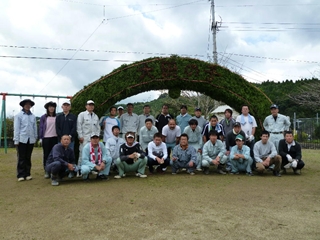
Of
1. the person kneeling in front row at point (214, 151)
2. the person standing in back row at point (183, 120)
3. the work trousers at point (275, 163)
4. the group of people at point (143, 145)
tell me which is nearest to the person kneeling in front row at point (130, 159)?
the group of people at point (143, 145)

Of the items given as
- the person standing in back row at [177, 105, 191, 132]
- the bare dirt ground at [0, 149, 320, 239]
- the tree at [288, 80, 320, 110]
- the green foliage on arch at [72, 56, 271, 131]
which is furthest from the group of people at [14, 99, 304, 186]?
the tree at [288, 80, 320, 110]

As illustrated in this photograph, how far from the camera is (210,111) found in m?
20.1

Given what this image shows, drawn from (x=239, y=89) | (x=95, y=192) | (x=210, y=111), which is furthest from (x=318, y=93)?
(x=95, y=192)

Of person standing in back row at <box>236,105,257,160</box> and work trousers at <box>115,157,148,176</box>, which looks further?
person standing in back row at <box>236,105,257,160</box>

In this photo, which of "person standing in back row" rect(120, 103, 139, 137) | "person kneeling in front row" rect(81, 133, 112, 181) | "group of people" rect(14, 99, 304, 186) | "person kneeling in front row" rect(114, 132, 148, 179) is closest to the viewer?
"person kneeling in front row" rect(81, 133, 112, 181)

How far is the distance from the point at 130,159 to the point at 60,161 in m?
1.37

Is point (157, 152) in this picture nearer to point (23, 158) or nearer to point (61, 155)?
point (61, 155)

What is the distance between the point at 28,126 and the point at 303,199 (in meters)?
5.13

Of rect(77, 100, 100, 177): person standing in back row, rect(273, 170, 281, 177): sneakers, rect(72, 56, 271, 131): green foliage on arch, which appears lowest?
rect(273, 170, 281, 177): sneakers

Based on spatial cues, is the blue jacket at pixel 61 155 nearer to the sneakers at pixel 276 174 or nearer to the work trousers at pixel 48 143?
the work trousers at pixel 48 143

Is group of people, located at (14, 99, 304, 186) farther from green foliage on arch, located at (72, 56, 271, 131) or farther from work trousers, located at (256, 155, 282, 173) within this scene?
green foliage on arch, located at (72, 56, 271, 131)

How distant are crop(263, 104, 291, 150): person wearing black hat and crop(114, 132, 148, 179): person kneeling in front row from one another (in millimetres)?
3179

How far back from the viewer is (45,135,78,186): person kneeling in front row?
5.47m

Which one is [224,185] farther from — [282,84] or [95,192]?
[282,84]
